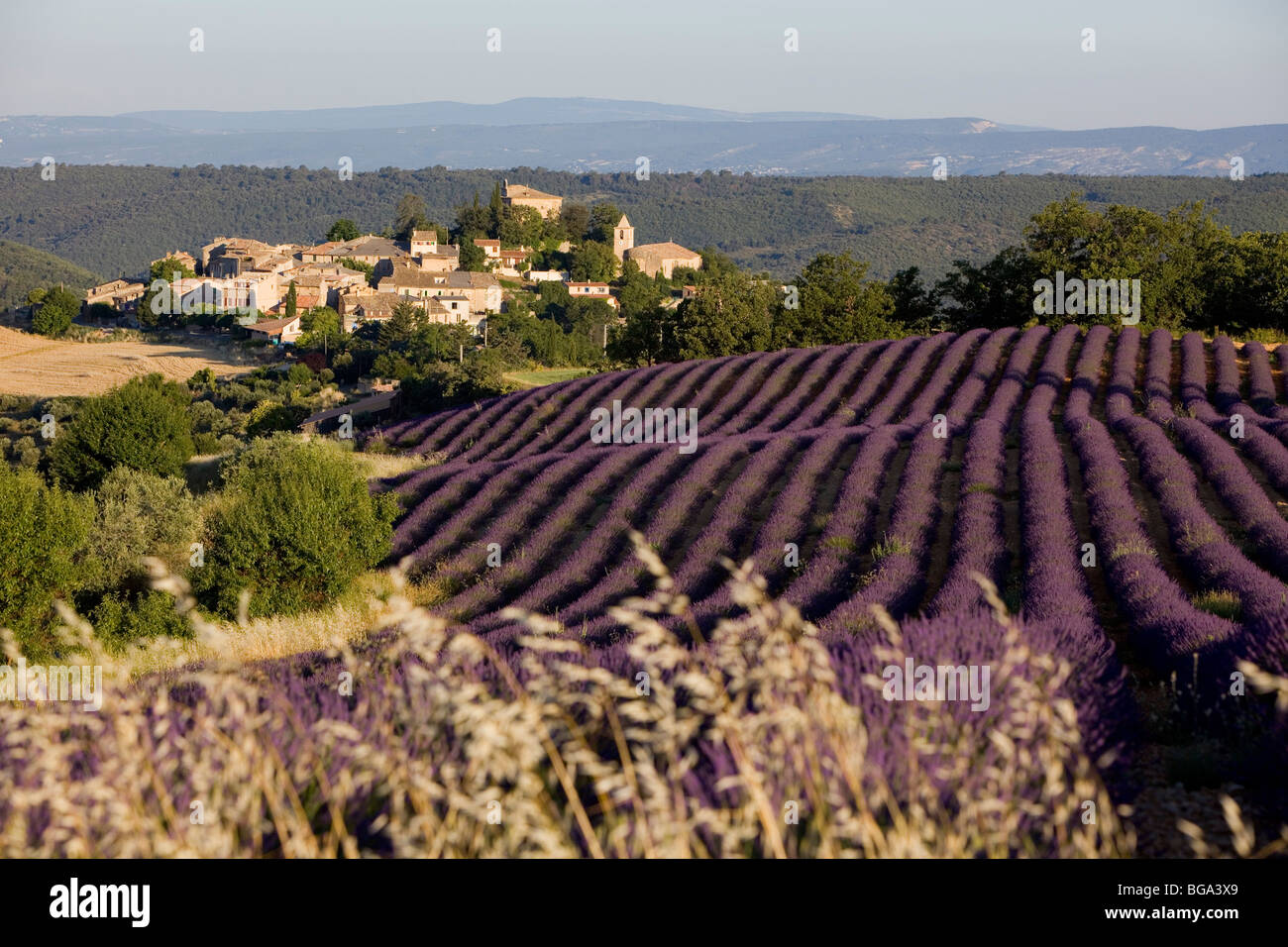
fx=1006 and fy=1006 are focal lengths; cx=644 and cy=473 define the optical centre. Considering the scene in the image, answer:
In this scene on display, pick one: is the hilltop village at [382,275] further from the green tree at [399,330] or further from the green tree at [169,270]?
the green tree at [399,330]

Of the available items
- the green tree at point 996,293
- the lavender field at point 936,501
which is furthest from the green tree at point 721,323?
the lavender field at point 936,501

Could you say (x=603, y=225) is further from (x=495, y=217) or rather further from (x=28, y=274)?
(x=28, y=274)

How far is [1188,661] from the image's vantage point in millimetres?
6504

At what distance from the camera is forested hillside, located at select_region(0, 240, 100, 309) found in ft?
392

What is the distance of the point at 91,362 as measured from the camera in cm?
7725

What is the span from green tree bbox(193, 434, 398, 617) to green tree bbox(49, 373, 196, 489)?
13490 millimetres

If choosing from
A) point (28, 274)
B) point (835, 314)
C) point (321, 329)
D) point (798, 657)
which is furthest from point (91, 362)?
point (798, 657)

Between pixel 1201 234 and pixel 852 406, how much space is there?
97.3 ft

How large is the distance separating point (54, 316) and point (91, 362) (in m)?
17.2

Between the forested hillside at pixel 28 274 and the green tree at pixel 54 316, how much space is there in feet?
88.4

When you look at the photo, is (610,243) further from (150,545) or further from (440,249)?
(150,545)

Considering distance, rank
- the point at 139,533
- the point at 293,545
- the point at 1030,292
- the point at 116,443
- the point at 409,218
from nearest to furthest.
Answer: the point at 293,545
the point at 139,533
the point at 116,443
the point at 1030,292
the point at 409,218

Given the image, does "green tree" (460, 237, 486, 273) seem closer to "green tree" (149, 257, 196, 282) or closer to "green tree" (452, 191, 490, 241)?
"green tree" (452, 191, 490, 241)
